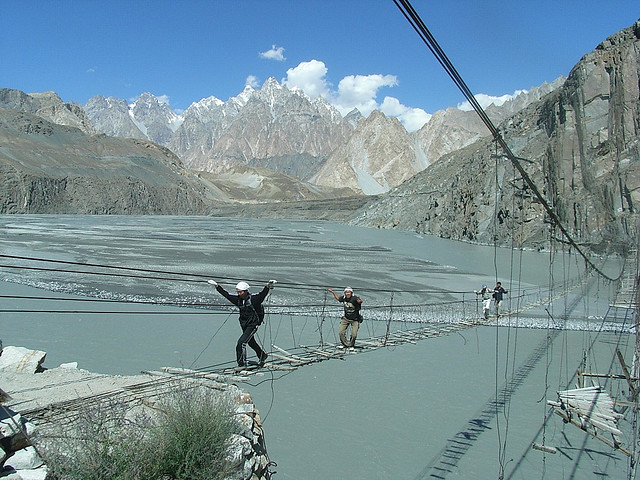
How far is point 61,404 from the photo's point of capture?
19.7 feet

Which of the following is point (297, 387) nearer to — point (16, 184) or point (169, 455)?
point (169, 455)

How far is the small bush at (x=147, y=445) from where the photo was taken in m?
4.31

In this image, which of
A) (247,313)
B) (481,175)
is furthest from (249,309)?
(481,175)

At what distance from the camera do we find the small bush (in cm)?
431

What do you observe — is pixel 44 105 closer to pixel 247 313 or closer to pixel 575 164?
pixel 575 164

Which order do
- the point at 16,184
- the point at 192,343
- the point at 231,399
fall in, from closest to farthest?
the point at 231,399 → the point at 192,343 → the point at 16,184

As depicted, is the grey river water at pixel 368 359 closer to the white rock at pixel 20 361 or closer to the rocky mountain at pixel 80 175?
the white rock at pixel 20 361

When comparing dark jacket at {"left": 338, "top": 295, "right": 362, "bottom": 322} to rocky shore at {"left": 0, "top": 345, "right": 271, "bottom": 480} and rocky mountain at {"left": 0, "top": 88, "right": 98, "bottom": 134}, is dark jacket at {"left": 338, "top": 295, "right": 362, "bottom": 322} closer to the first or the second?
rocky shore at {"left": 0, "top": 345, "right": 271, "bottom": 480}

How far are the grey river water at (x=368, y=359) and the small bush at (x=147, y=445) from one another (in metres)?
1.63

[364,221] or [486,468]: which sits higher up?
[364,221]

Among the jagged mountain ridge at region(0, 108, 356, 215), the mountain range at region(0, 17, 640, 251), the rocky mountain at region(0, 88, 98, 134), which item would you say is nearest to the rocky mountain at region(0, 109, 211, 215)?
the jagged mountain ridge at region(0, 108, 356, 215)

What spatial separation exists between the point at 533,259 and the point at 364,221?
50348 millimetres

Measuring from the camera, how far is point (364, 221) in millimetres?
88562

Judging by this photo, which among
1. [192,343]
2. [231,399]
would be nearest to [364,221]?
[192,343]
